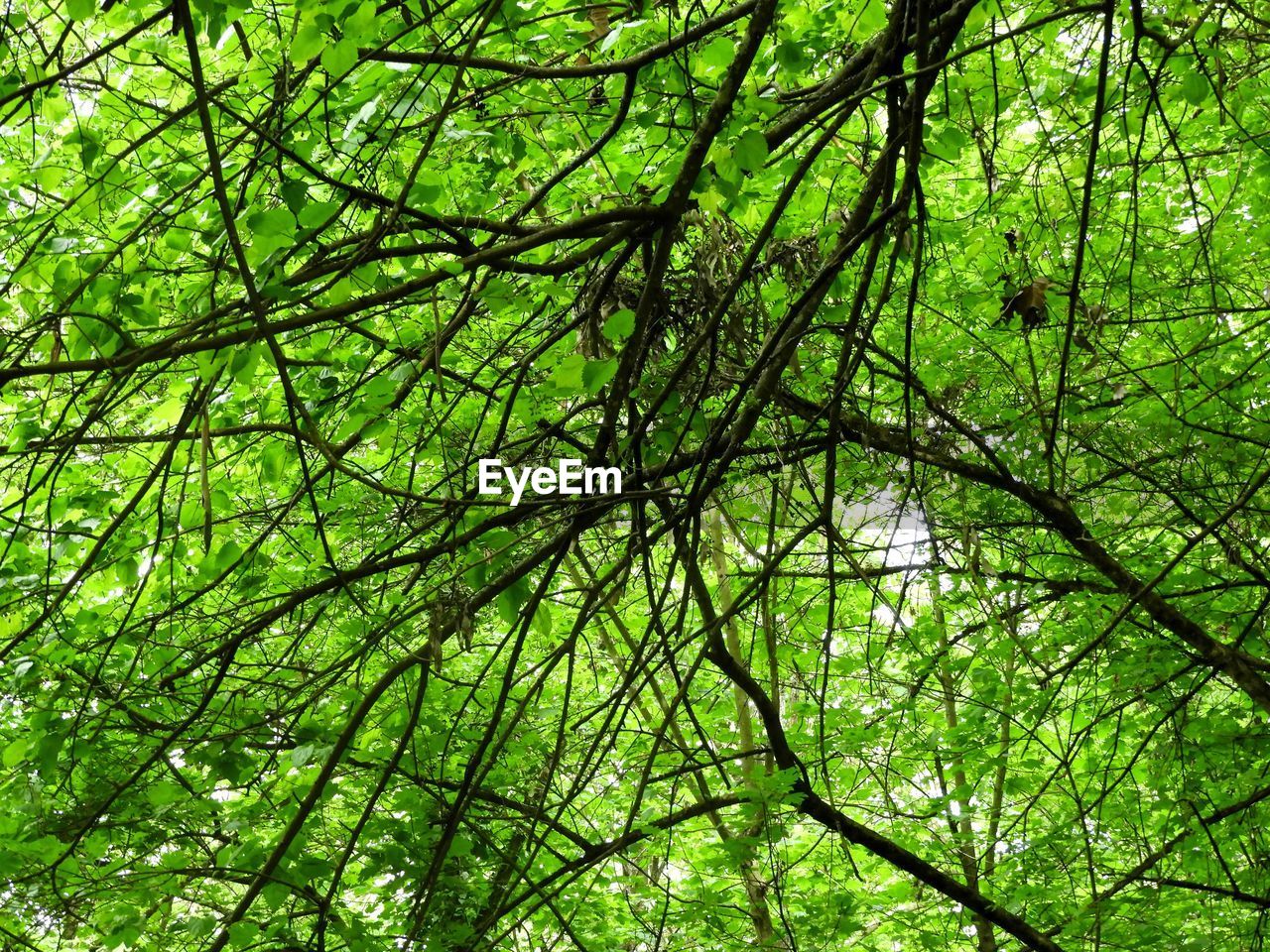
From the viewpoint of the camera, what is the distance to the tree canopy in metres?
2.00

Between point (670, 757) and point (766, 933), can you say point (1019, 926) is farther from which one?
point (766, 933)

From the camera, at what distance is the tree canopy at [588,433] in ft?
6.55

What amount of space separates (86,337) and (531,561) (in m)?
0.87

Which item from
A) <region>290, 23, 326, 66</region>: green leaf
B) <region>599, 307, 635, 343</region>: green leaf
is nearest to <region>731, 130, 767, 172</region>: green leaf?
<region>599, 307, 635, 343</region>: green leaf

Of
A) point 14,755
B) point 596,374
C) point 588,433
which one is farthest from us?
point 588,433

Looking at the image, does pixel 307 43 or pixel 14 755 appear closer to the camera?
pixel 307 43

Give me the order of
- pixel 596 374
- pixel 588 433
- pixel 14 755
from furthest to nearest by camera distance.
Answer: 1. pixel 588 433
2. pixel 14 755
3. pixel 596 374

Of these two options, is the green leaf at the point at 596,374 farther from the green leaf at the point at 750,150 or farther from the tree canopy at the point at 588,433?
the green leaf at the point at 750,150

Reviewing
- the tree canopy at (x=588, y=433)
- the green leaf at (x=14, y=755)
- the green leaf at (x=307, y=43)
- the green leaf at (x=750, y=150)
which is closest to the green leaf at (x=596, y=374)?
the tree canopy at (x=588, y=433)

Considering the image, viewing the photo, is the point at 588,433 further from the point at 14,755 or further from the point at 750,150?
the point at 750,150

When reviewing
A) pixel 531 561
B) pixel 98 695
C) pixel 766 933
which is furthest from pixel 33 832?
pixel 766 933

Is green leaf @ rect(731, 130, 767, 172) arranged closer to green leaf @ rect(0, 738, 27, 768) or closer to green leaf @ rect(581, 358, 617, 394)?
green leaf @ rect(581, 358, 617, 394)

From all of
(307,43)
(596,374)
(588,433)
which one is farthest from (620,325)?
(588,433)

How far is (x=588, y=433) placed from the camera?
397cm
